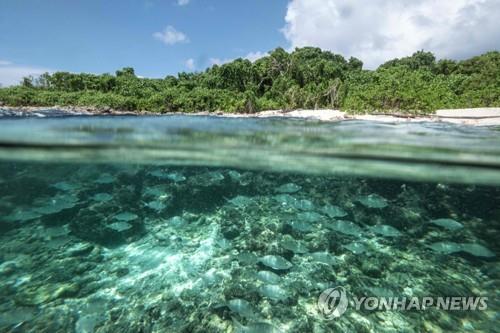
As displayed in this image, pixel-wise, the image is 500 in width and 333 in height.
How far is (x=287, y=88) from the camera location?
2146 inches

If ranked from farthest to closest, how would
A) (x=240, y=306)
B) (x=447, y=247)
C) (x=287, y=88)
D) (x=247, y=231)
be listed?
(x=287, y=88), (x=247, y=231), (x=447, y=247), (x=240, y=306)

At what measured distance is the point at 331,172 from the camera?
19.0m

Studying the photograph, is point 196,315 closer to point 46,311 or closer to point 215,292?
point 215,292

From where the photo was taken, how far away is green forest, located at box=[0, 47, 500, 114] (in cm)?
3719

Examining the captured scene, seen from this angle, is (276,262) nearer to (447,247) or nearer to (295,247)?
(295,247)

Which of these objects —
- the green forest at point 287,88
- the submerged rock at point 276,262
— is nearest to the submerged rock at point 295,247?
the submerged rock at point 276,262

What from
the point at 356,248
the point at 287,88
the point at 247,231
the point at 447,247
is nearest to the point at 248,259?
the point at 247,231

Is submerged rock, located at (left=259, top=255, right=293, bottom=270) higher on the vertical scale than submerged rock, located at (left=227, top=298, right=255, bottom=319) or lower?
higher

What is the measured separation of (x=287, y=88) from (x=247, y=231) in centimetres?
4802

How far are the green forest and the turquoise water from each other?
19107mm

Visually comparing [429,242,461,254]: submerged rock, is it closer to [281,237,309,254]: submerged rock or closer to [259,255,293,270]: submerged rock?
[281,237,309,254]: submerged rock

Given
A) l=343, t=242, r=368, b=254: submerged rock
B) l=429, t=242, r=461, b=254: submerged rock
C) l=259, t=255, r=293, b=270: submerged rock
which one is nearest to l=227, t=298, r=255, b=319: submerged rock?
l=259, t=255, r=293, b=270: submerged rock

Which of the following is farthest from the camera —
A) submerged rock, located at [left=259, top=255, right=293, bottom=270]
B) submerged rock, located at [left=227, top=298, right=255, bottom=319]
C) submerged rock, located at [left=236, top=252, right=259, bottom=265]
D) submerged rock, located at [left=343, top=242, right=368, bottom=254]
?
submerged rock, located at [left=343, top=242, right=368, bottom=254]

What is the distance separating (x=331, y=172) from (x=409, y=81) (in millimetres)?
30553
